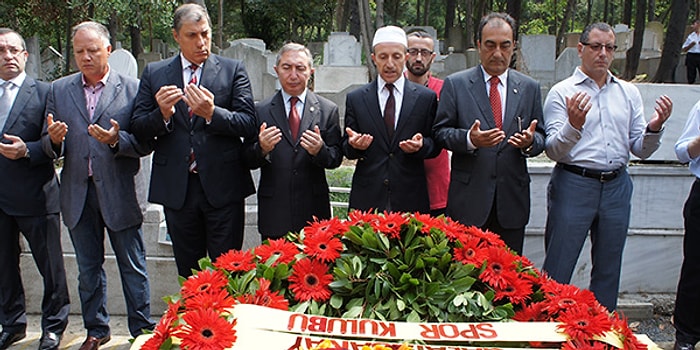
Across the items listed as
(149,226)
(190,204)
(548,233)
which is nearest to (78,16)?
(149,226)

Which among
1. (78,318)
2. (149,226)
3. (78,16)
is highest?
(78,16)

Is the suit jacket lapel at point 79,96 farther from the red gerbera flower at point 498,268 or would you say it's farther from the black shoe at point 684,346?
the black shoe at point 684,346

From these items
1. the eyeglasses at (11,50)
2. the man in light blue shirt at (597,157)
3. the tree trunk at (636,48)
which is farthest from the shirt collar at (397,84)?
the tree trunk at (636,48)

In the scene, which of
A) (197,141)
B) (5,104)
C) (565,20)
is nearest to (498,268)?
(197,141)

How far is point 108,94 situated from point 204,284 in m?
2.05

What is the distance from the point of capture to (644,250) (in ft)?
16.2

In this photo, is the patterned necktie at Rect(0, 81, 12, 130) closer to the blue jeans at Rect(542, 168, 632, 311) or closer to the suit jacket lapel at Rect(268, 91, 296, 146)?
the suit jacket lapel at Rect(268, 91, 296, 146)

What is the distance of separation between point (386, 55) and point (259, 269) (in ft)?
5.97

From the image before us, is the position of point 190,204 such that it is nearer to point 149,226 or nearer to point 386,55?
point 149,226

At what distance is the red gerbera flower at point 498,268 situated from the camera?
7.87 ft

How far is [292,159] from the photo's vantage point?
3795 mm

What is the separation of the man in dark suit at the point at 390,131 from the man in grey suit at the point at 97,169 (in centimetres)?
135

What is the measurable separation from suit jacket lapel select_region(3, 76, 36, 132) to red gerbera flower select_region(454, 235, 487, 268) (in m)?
3.04

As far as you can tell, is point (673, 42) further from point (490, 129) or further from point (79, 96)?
point (79, 96)
